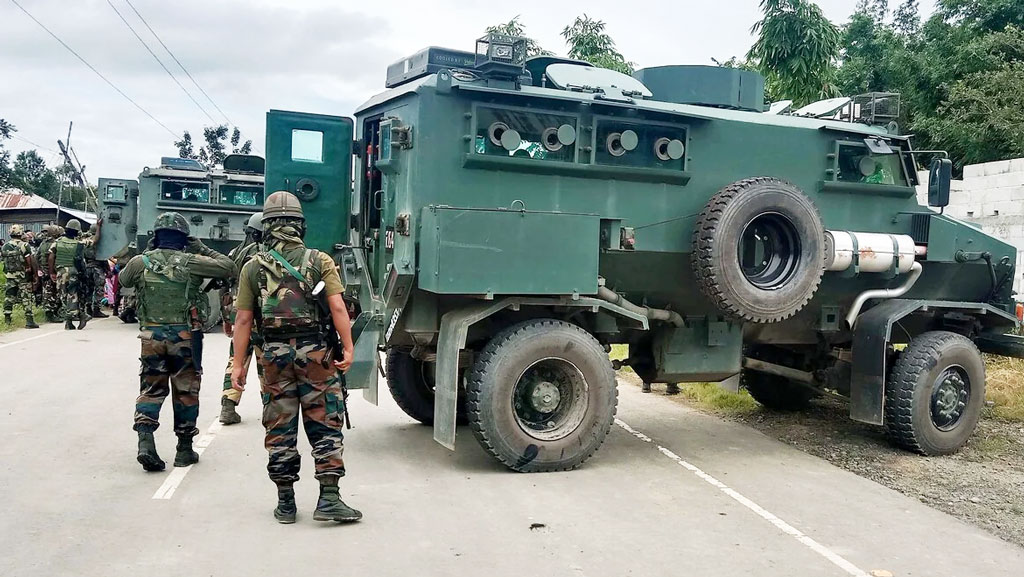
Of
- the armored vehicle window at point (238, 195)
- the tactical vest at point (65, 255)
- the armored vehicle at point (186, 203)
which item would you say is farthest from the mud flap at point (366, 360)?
the armored vehicle window at point (238, 195)

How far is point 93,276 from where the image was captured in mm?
17359

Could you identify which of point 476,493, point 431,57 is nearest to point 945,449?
point 476,493

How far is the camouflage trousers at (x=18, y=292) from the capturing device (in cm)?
1556

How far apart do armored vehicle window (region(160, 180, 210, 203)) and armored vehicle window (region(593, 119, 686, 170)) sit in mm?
11812

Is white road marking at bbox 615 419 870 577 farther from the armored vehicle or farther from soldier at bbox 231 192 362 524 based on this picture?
the armored vehicle

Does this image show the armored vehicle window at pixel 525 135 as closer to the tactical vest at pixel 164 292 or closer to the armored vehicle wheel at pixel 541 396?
the armored vehicle wheel at pixel 541 396

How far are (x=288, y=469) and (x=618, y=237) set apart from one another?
9.65 feet

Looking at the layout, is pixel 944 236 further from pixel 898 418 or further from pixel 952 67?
pixel 952 67

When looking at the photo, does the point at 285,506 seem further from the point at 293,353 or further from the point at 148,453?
the point at 148,453

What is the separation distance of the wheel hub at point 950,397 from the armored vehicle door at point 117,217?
14.9 metres

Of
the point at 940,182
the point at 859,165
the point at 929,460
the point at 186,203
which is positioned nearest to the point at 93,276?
the point at 186,203

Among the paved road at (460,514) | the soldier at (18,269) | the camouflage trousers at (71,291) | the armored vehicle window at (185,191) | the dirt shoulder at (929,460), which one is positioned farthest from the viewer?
the armored vehicle window at (185,191)

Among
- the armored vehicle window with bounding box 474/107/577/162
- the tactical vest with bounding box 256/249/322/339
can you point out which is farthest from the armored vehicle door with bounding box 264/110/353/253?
the tactical vest with bounding box 256/249/322/339

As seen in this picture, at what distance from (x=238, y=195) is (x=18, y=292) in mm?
4441
